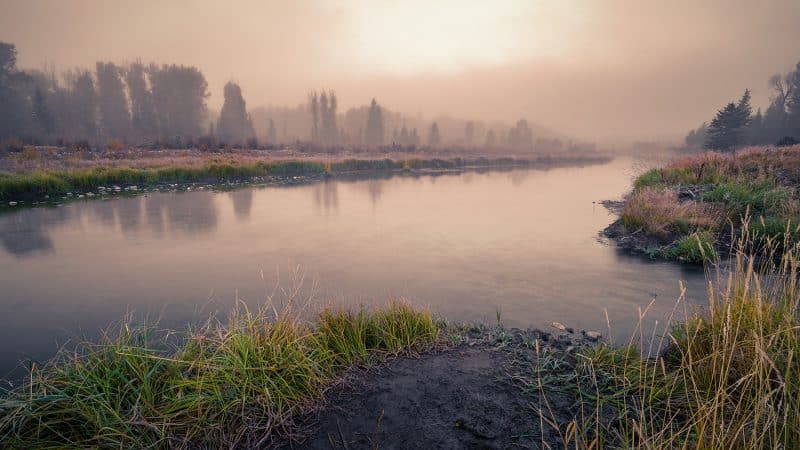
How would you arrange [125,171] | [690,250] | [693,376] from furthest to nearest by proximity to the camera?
[125,171] < [690,250] < [693,376]

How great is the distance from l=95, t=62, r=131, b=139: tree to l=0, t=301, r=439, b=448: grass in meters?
94.2

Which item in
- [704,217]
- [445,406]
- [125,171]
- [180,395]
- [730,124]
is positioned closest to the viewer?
[180,395]

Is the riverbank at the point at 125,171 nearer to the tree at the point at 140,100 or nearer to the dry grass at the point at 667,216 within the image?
the dry grass at the point at 667,216

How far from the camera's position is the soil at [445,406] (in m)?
3.09

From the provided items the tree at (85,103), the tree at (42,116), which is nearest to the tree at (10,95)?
the tree at (42,116)

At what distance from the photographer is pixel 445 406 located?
3.43m

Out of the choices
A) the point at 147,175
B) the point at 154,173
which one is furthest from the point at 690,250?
the point at 154,173

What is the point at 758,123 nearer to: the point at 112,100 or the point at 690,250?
the point at 690,250

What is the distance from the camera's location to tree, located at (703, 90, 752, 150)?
45.3 metres

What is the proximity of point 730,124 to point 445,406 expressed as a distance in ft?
195

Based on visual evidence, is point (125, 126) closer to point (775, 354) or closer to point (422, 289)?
point (422, 289)

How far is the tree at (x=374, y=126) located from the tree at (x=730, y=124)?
7353 centimetres

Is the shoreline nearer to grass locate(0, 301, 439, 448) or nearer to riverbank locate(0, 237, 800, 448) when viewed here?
grass locate(0, 301, 439, 448)

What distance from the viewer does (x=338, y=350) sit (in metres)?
4.39
